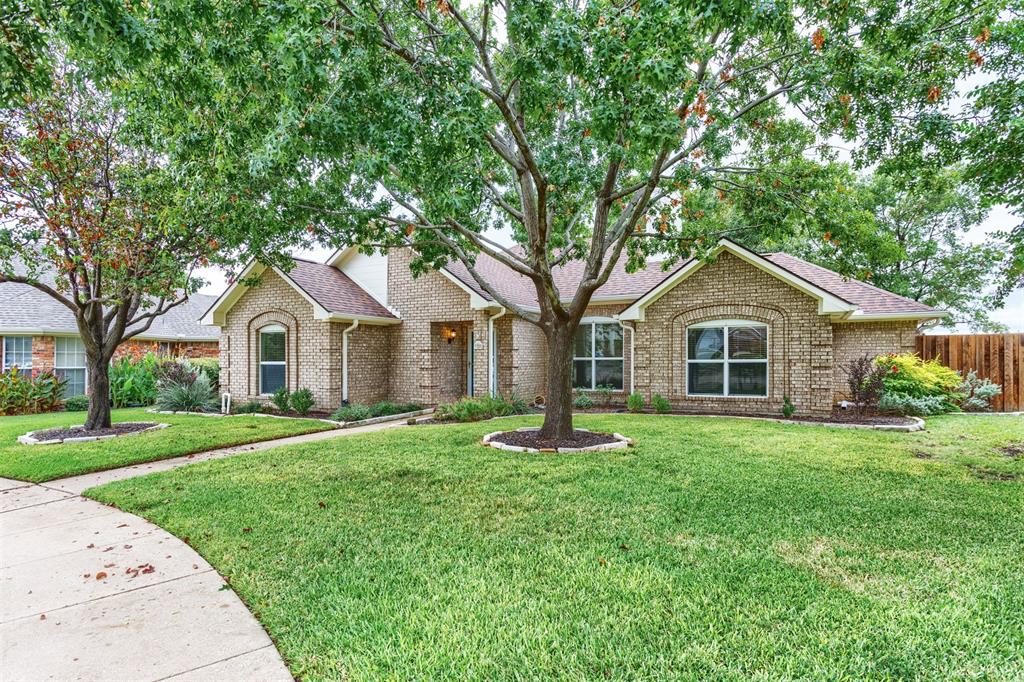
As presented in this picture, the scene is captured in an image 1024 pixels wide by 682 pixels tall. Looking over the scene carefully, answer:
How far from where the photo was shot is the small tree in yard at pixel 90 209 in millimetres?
8734

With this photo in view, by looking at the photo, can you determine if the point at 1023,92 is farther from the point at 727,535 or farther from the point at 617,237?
the point at 727,535

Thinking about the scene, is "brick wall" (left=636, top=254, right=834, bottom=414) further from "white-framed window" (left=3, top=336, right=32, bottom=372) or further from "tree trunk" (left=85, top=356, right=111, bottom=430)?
"white-framed window" (left=3, top=336, right=32, bottom=372)

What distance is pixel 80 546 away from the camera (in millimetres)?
4664

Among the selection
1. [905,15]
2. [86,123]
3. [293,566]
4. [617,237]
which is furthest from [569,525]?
[86,123]

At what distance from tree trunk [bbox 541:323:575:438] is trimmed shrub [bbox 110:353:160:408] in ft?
46.0

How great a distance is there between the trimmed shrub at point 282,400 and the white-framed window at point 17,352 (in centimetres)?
916

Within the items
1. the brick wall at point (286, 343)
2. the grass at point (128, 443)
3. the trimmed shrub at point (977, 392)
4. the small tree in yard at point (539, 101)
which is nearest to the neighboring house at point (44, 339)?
the grass at point (128, 443)

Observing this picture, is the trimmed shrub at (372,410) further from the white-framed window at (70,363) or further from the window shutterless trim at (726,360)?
the white-framed window at (70,363)

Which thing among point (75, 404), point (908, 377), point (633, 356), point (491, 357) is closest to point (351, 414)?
point (491, 357)

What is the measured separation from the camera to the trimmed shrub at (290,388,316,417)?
13188mm

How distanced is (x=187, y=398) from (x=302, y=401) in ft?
12.9

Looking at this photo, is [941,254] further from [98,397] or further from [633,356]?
[98,397]

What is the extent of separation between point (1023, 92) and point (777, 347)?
25.8 feet

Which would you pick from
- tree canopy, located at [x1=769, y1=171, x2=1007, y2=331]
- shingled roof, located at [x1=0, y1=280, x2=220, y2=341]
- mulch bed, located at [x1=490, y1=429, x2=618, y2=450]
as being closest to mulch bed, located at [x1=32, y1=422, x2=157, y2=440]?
shingled roof, located at [x1=0, y1=280, x2=220, y2=341]
